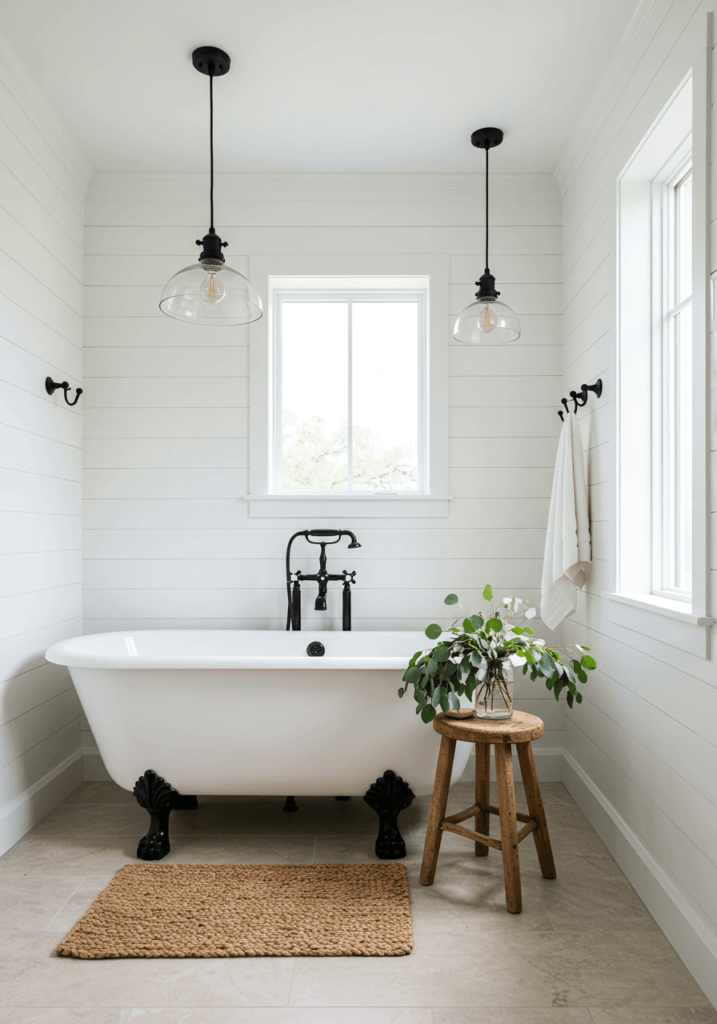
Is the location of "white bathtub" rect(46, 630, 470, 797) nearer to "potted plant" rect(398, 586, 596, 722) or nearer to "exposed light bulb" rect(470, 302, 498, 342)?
"potted plant" rect(398, 586, 596, 722)

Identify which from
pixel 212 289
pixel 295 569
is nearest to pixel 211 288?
pixel 212 289

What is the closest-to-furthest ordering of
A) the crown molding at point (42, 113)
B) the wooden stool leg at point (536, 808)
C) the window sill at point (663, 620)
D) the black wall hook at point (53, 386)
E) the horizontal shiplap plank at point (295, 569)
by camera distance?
1. the window sill at point (663, 620)
2. the wooden stool leg at point (536, 808)
3. the crown molding at point (42, 113)
4. the black wall hook at point (53, 386)
5. the horizontal shiplap plank at point (295, 569)

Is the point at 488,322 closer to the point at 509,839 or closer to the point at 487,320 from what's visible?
the point at 487,320

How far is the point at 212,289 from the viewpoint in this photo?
2.35 m

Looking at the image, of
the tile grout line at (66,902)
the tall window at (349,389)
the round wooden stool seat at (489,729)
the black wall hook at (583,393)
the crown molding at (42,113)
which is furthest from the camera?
the tall window at (349,389)

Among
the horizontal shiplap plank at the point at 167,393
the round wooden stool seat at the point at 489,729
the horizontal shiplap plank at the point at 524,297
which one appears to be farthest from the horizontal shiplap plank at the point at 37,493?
the horizontal shiplap plank at the point at 524,297

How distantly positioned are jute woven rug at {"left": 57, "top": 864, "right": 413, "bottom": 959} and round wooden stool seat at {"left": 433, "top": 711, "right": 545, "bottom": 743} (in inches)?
20.1

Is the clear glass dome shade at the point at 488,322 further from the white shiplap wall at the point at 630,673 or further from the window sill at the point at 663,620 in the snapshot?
the window sill at the point at 663,620

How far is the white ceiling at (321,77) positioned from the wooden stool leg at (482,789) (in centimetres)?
238

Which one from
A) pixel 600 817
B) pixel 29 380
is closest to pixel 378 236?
pixel 29 380

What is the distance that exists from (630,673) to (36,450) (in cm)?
235

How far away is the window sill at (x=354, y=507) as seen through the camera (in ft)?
10.7

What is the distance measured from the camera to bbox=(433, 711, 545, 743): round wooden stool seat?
2.09 meters

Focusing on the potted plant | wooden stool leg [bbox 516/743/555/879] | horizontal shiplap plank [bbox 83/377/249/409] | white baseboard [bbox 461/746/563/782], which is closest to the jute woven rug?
wooden stool leg [bbox 516/743/555/879]
